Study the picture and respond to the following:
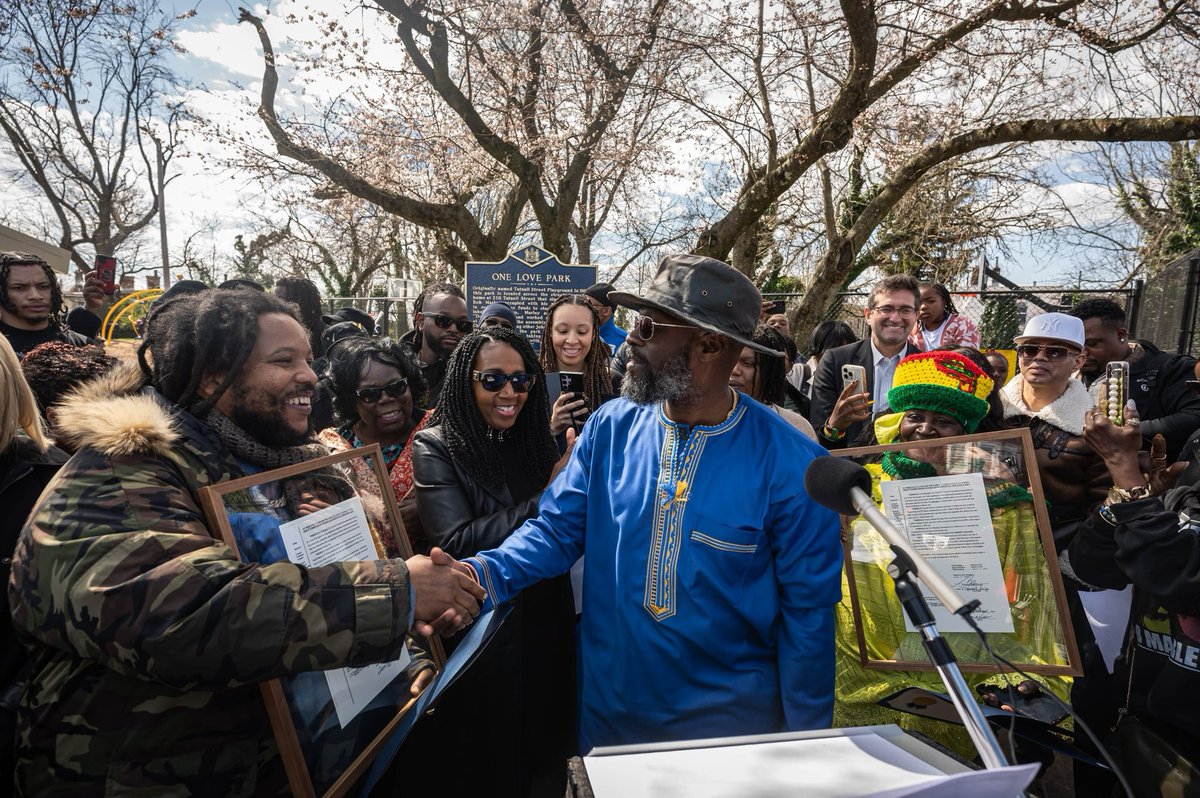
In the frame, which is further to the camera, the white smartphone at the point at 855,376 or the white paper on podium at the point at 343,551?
the white smartphone at the point at 855,376

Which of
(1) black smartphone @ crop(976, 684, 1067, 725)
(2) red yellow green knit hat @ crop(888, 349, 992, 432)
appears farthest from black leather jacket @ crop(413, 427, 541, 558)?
(1) black smartphone @ crop(976, 684, 1067, 725)

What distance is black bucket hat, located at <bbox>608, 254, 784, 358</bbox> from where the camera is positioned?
7.77 feet

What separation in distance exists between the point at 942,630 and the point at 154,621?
2249 mm

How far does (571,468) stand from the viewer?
8.71 feet

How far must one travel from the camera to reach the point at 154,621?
1491 mm

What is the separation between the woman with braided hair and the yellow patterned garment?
1177 mm

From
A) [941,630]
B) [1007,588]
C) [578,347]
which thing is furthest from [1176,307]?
[941,630]

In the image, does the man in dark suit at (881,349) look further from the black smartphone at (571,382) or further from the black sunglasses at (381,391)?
the black sunglasses at (381,391)

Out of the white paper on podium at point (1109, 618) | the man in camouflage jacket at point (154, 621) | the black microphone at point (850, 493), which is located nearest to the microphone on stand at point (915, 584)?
the black microphone at point (850, 493)

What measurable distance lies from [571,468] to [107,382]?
1.46 metres

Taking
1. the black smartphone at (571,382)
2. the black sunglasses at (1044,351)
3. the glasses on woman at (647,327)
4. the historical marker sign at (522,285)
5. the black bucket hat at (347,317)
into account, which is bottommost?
the black smartphone at (571,382)

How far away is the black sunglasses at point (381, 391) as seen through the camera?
145 inches

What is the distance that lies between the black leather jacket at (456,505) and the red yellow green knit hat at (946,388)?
62.9 inches

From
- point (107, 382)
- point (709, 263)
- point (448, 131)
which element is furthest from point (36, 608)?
point (448, 131)
